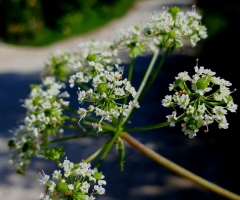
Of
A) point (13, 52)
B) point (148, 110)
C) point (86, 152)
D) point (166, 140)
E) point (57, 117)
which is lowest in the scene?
point (57, 117)

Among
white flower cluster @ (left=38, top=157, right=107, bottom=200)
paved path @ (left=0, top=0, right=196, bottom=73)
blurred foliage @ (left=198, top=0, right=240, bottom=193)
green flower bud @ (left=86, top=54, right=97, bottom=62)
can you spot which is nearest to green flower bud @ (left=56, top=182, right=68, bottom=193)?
white flower cluster @ (left=38, top=157, right=107, bottom=200)

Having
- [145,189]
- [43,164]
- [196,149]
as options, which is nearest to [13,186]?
[43,164]

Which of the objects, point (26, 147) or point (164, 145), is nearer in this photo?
point (26, 147)

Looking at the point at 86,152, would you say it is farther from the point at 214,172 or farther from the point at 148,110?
the point at 214,172

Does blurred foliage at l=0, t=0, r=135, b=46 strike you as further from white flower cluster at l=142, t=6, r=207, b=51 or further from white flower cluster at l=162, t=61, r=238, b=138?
white flower cluster at l=162, t=61, r=238, b=138

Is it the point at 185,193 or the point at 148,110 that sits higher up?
the point at 148,110

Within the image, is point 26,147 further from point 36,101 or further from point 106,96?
point 106,96

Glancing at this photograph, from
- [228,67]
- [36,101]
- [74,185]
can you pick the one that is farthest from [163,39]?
[228,67]

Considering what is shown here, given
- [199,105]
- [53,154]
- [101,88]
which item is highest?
[101,88]
